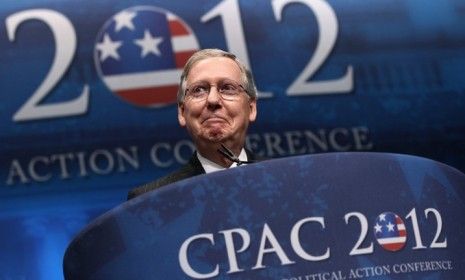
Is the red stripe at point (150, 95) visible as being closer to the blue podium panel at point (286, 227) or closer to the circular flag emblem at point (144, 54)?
the circular flag emblem at point (144, 54)

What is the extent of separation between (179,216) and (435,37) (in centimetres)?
264

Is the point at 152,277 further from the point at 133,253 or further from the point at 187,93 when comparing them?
the point at 187,93

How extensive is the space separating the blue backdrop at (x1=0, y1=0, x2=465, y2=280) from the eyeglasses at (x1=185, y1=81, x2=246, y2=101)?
6.32 ft

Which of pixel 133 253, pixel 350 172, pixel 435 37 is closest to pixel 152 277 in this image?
pixel 133 253

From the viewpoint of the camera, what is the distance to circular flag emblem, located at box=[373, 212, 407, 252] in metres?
1.06

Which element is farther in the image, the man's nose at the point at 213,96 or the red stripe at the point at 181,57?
the red stripe at the point at 181,57

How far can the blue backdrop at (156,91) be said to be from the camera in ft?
11.2

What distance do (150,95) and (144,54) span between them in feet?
0.45

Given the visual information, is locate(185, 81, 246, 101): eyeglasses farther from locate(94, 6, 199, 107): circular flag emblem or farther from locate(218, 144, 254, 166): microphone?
locate(94, 6, 199, 107): circular flag emblem

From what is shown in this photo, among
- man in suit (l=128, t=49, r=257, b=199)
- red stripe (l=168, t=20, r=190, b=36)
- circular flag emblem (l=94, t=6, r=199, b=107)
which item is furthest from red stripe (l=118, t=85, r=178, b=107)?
man in suit (l=128, t=49, r=257, b=199)

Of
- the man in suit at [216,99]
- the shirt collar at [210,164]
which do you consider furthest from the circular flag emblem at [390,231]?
the shirt collar at [210,164]

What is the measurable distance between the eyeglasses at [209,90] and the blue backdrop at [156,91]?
6.32ft

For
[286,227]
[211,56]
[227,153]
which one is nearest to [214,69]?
[211,56]

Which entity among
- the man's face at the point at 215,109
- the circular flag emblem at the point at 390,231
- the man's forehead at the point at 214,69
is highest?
the man's forehead at the point at 214,69
